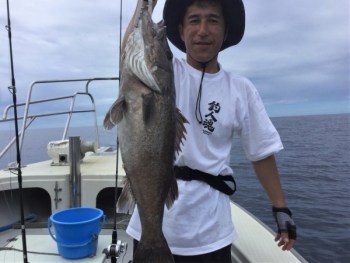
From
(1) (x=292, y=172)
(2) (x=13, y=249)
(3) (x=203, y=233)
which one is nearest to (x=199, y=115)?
(3) (x=203, y=233)

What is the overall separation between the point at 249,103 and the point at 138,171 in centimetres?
102

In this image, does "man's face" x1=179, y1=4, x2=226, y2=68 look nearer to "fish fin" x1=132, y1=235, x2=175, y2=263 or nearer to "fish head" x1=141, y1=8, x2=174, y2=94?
"fish head" x1=141, y1=8, x2=174, y2=94

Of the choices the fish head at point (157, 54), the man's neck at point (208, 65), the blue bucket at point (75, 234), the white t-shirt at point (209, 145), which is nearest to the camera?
the fish head at point (157, 54)

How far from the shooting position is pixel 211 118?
207 centimetres

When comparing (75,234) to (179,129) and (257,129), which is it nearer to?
(179,129)

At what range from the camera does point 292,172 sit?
13.9m

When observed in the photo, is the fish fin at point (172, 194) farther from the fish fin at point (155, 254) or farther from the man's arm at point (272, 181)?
the man's arm at point (272, 181)

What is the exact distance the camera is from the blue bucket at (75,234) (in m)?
2.96

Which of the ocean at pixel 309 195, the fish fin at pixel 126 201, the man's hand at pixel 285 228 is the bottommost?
the ocean at pixel 309 195

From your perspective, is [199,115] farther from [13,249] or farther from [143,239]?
[13,249]

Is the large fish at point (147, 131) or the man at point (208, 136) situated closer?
the large fish at point (147, 131)

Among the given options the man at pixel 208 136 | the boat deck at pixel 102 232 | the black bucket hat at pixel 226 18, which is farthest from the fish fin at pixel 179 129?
the boat deck at pixel 102 232

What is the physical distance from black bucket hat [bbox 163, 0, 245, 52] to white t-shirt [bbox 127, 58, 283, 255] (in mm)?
398

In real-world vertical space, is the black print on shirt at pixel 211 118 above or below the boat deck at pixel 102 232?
above
